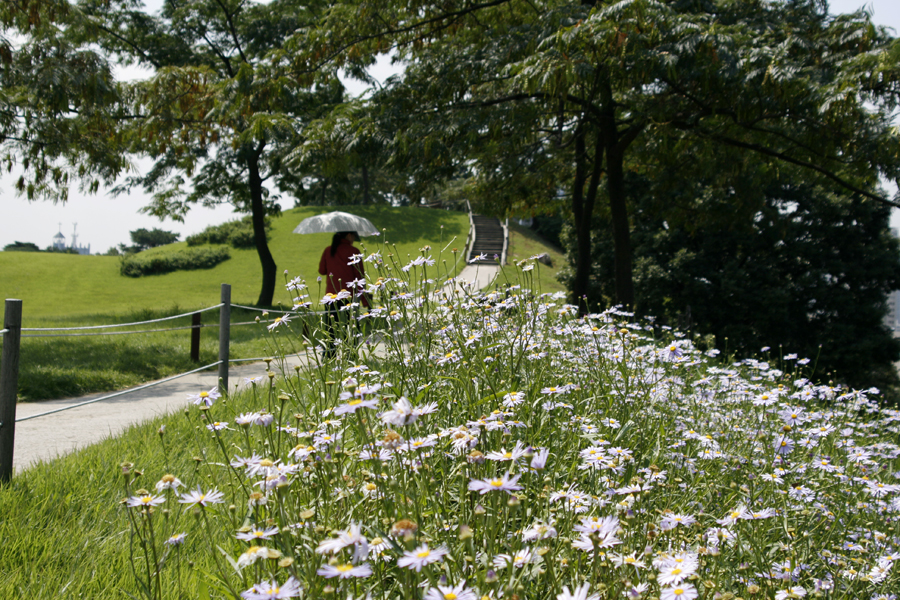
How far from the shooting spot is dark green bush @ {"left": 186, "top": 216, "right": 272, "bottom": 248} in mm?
28062

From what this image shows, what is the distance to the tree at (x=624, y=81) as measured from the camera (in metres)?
6.38

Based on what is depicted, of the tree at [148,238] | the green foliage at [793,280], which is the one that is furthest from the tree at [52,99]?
the tree at [148,238]

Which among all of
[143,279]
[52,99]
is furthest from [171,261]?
[52,99]

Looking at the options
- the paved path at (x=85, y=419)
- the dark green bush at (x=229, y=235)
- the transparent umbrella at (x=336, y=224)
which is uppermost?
the dark green bush at (x=229, y=235)

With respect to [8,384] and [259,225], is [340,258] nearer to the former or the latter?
[8,384]

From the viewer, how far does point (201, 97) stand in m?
10.4

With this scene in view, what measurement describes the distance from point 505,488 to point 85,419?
5227 millimetres

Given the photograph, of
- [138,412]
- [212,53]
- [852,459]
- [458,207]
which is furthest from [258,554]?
[458,207]

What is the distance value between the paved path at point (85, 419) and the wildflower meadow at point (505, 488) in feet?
2.75

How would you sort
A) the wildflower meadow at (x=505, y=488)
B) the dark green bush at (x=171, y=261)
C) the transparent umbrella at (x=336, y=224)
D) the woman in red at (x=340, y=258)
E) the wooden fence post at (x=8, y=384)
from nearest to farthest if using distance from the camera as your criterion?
the wildflower meadow at (x=505, y=488), the wooden fence post at (x=8, y=384), the transparent umbrella at (x=336, y=224), the woman in red at (x=340, y=258), the dark green bush at (x=171, y=261)

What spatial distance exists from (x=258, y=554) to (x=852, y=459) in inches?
111

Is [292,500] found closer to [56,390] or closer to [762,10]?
[56,390]

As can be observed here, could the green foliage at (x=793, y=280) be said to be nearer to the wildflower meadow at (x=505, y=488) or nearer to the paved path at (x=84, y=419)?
the paved path at (x=84, y=419)

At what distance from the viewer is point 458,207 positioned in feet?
139
